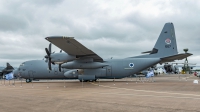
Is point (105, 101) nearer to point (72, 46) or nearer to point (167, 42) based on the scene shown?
point (72, 46)

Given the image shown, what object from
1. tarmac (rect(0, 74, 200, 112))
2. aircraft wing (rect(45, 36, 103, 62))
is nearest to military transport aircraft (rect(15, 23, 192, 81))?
aircraft wing (rect(45, 36, 103, 62))

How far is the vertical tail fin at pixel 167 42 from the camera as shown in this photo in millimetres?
27234

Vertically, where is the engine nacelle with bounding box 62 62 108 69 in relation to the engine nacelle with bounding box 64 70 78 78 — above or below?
above

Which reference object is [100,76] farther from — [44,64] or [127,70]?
[44,64]

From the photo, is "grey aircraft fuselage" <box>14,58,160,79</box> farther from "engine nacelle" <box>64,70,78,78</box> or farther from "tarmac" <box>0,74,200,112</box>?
"tarmac" <box>0,74,200,112</box>

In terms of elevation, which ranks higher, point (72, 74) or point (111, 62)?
point (111, 62)

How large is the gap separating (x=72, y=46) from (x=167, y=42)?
14.0 metres

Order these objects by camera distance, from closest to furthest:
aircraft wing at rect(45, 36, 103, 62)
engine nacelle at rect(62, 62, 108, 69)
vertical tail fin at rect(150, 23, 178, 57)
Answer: aircraft wing at rect(45, 36, 103, 62) < engine nacelle at rect(62, 62, 108, 69) < vertical tail fin at rect(150, 23, 178, 57)

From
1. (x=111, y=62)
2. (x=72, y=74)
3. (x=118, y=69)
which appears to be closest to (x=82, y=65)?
(x=72, y=74)

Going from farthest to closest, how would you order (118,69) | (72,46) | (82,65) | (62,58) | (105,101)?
(118,69), (82,65), (62,58), (72,46), (105,101)

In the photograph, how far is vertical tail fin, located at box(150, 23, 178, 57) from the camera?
2723 centimetres

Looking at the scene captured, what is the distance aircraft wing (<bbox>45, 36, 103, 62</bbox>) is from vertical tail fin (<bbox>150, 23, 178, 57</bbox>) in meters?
9.14

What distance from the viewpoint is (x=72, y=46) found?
21.4 m

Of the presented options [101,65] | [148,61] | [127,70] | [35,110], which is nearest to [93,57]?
[101,65]
